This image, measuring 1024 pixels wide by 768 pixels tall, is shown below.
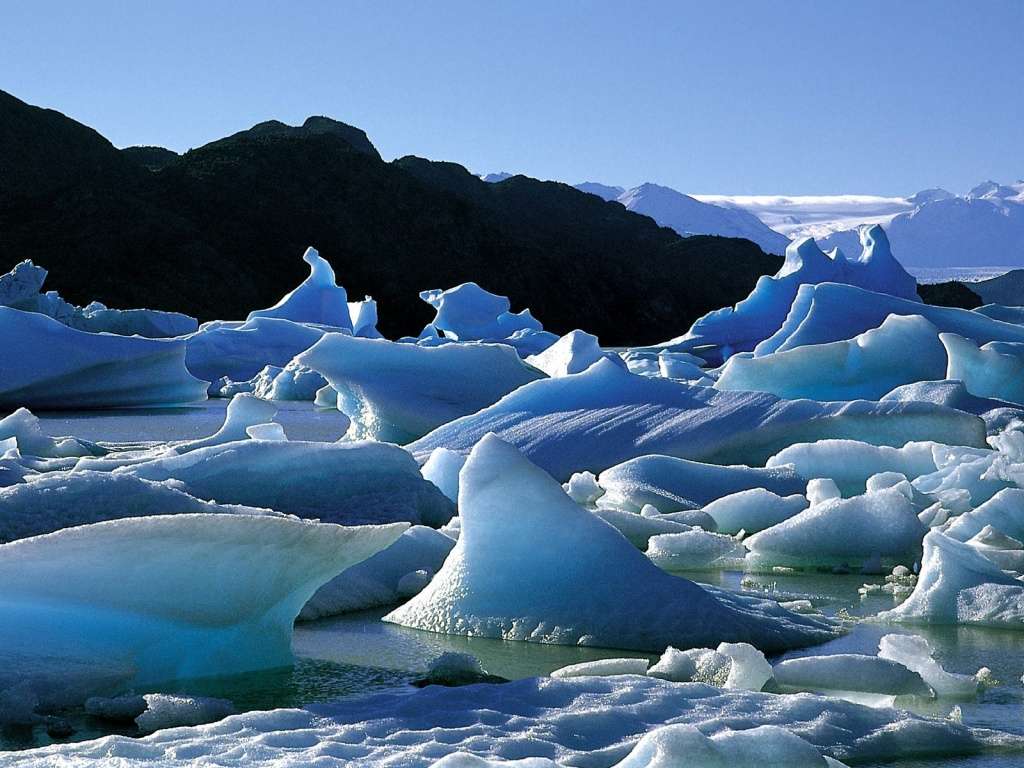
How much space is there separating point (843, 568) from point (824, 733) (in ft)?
7.40

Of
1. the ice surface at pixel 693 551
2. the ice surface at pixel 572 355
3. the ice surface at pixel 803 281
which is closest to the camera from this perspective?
the ice surface at pixel 693 551

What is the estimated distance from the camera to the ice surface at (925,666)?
2898mm

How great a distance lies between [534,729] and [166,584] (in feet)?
2.84

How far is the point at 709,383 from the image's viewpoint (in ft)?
35.3

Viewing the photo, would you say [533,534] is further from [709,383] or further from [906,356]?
[709,383]

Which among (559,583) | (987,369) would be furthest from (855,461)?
(559,583)

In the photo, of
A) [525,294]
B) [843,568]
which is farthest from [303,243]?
[843,568]

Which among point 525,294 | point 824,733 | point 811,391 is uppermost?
point 525,294

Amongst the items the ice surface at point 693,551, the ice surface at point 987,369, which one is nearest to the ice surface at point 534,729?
the ice surface at point 693,551

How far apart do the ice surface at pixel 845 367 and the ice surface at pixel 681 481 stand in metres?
2.70

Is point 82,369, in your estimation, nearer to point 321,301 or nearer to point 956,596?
point 321,301

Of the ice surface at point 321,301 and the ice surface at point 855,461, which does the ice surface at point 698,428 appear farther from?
the ice surface at point 321,301

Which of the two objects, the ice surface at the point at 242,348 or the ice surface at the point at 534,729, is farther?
the ice surface at the point at 242,348

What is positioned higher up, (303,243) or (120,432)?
(303,243)
